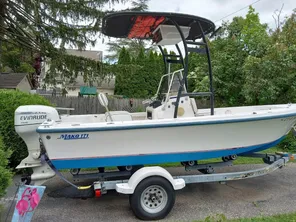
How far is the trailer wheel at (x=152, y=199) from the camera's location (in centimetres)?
371

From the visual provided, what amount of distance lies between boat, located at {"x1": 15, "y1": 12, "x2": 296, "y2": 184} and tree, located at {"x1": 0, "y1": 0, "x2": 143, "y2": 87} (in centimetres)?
574

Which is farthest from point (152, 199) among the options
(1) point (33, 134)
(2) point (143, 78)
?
(2) point (143, 78)

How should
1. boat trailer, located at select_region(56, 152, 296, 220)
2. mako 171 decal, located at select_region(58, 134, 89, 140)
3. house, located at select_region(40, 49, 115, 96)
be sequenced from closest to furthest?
1. mako 171 decal, located at select_region(58, 134, 89, 140)
2. boat trailer, located at select_region(56, 152, 296, 220)
3. house, located at select_region(40, 49, 115, 96)

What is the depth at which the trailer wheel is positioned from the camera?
371 centimetres

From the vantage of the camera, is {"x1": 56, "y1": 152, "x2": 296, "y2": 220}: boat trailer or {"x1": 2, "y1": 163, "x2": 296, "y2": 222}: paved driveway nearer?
{"x1": 56, "y1": 152, "x2": 296, "y2": 220}: boat trailer

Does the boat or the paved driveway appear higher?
the boat

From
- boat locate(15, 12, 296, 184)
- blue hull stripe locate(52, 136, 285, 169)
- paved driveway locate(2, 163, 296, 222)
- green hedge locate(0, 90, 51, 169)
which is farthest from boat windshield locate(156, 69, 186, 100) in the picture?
green hedge locate(0, 90, 51, 169)

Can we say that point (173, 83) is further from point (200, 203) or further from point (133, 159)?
point (200, 203)

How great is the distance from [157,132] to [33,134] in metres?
1.74

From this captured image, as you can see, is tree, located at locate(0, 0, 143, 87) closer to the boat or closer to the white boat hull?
the boat

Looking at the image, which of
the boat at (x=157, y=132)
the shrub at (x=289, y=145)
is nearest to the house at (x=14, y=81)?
the boat at (x=157, y=132)

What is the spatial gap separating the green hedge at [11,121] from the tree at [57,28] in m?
4.72

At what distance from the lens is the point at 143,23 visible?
177 inches

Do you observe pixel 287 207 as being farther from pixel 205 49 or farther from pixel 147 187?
pixel 205 49
